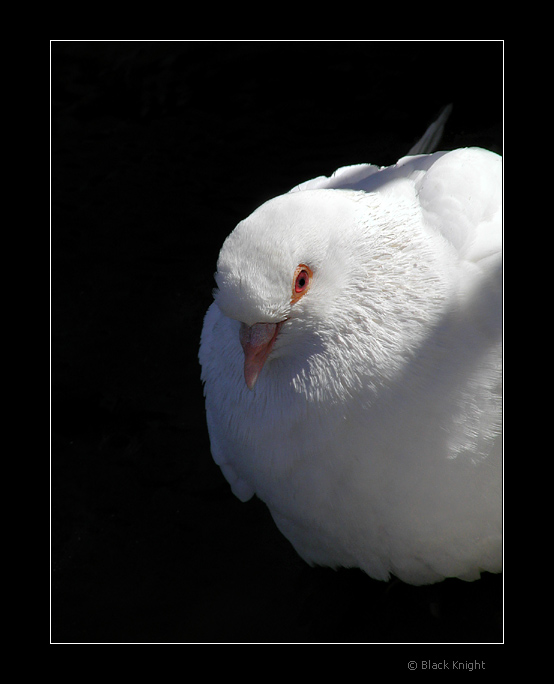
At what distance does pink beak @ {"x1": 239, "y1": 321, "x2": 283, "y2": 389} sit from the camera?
8.79ft

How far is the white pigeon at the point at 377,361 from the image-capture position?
2.64m

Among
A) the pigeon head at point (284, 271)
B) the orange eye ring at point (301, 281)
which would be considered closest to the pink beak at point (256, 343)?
the pigeon head at point (284, 271)

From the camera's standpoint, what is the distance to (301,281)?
8.61 ft

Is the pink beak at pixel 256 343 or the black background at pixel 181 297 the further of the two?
the black background at pixel 181 297

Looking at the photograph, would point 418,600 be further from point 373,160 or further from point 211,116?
point 211,116

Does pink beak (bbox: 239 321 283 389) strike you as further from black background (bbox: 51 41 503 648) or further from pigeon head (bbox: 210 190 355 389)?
black background (bbox: 51 41 503 648)

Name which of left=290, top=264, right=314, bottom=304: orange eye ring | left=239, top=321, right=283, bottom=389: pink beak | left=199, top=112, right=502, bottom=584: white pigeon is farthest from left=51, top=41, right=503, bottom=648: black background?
left=290, top=264, right=314, bottom=304: orange eye ring

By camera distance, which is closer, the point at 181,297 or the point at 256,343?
the point at 256,343

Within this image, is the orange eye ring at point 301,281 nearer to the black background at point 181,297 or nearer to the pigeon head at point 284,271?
the pigeon head at point 284,271

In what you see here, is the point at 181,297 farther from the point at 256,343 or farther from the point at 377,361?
the point at 377,361

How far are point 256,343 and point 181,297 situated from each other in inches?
105

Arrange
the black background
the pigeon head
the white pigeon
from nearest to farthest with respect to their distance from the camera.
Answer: the pigeon head, the white pigeon, the black background

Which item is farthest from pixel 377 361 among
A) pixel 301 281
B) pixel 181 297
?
pixel 181 297

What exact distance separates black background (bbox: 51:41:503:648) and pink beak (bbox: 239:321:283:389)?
1.96m
